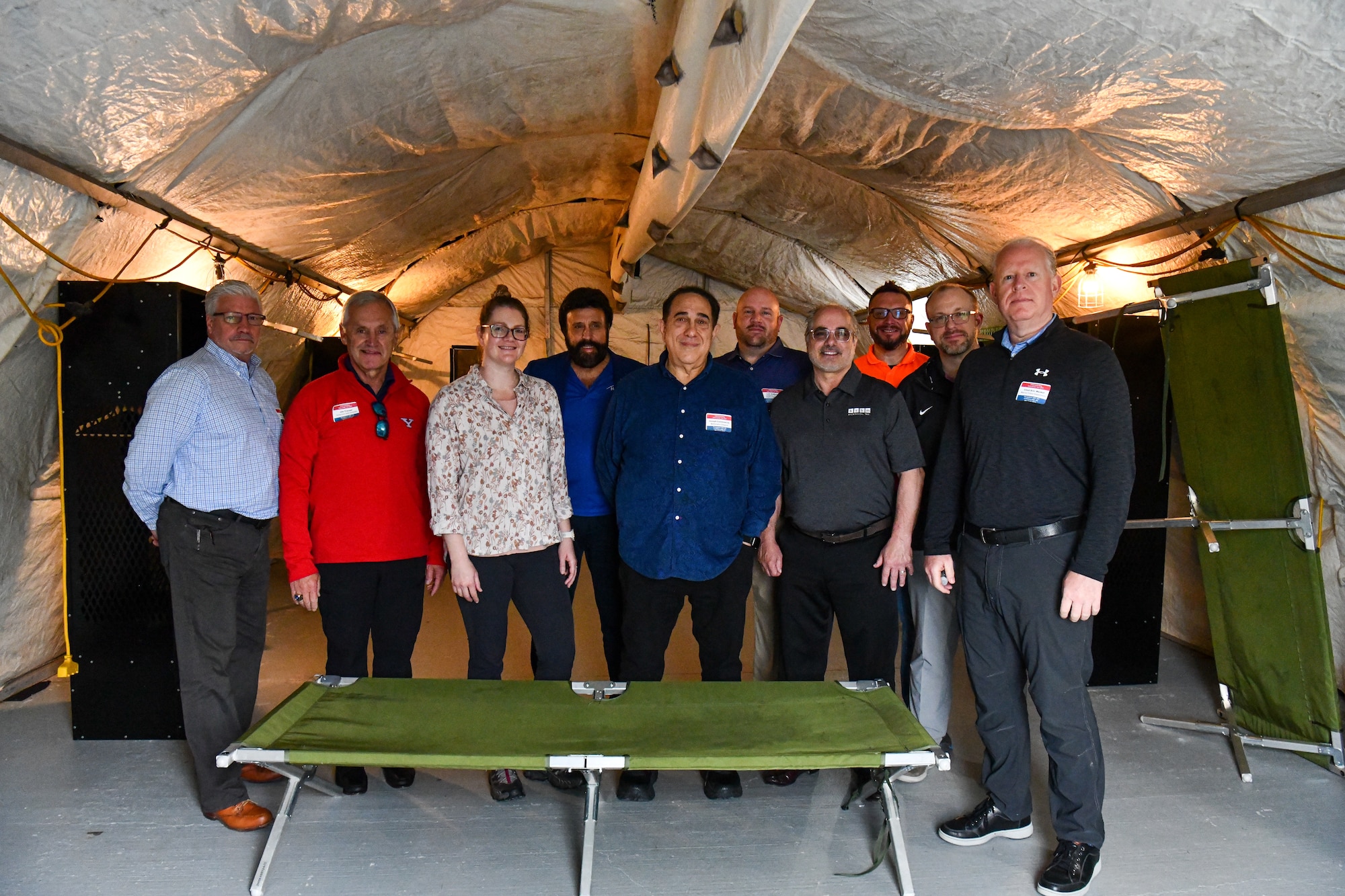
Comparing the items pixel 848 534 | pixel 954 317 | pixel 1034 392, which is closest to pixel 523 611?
pixel 848 534

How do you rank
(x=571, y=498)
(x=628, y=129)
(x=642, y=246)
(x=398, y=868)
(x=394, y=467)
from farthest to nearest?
(x=642, y=246), (x=628, y=129), (x=571, y=498), (x=394, y=467), (x=398, y=868)

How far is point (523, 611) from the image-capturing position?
261 cm

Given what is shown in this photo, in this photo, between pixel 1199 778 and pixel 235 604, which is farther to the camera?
pixel 1199 778

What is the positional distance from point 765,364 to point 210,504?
1.88 m

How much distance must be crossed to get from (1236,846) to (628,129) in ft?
11.7

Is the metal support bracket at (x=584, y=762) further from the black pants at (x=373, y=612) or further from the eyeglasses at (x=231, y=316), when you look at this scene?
the eyeglasses at (x=231, y=316)

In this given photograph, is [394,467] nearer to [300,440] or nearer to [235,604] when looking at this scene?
[300,440]

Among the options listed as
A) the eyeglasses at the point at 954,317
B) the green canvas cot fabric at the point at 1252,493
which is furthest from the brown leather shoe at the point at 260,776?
the green canvas cot fabric at the point at 1252,493

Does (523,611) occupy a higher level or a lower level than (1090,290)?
lower

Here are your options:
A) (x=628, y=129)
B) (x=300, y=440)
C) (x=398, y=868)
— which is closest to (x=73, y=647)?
(x=300, y=440)

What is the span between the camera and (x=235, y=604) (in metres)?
2.44

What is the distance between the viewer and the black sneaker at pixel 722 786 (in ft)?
8.21

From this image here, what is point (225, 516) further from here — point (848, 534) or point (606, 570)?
point (848, 534)

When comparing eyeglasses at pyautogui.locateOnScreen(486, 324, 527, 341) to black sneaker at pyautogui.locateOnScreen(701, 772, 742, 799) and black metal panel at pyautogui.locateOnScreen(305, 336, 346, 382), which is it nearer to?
black sneaker at pyautogui.locateOnScreen(701, 772, 742, 799)
